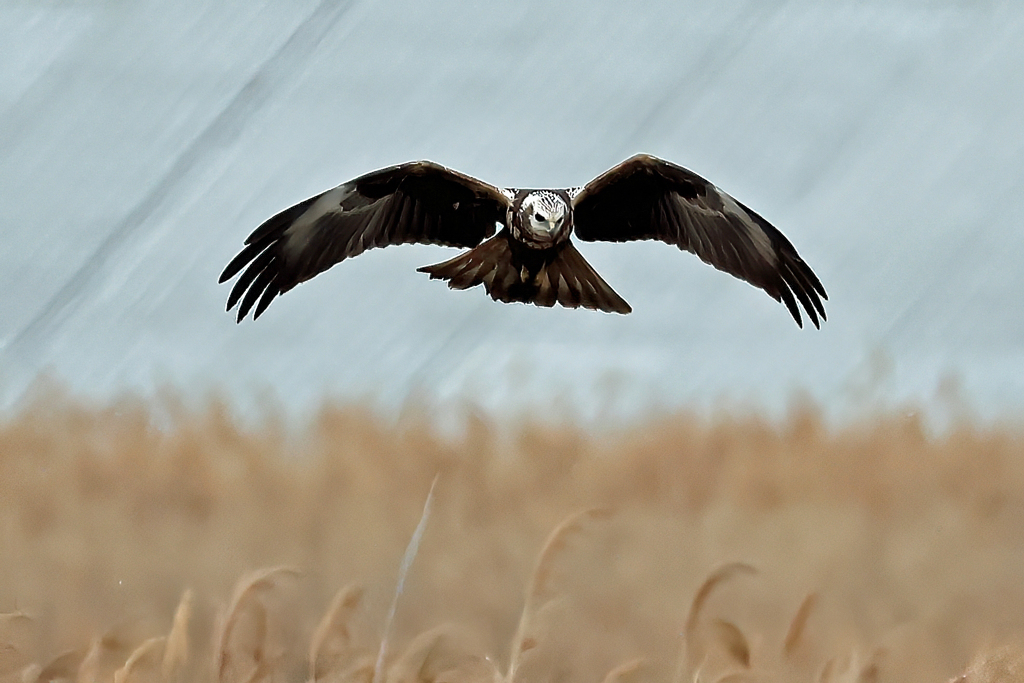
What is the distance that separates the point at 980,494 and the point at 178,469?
7.02 feet

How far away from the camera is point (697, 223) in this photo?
2.80 meters

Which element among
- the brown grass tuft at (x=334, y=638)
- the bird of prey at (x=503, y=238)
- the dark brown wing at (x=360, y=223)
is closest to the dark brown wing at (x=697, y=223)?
the bird of prey at (x=503, y=238)

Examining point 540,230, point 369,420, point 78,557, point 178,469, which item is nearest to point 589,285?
point 540,230

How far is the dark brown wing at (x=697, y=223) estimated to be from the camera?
2676 millimetres

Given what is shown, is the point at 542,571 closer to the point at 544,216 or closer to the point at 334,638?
the point at 334,638

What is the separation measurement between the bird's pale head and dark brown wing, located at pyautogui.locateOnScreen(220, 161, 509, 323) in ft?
0.57

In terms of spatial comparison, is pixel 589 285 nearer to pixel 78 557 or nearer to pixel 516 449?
pixel 516 449

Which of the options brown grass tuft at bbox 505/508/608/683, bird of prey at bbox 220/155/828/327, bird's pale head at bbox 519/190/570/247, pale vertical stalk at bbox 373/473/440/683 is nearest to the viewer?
pale vertical stalk at bbox 373/473/440/683

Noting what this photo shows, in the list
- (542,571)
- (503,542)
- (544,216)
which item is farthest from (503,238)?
(542,571)

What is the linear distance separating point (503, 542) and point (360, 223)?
3.06 ft

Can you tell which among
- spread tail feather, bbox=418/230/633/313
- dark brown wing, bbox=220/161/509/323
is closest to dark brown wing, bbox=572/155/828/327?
spread tail feather, bbox=418/230/633/313

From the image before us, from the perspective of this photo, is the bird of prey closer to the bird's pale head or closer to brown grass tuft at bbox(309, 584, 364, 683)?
the bird's pale head

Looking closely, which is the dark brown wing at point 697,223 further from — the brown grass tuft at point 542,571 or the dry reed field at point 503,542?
the brown grass tuft at point 542,571

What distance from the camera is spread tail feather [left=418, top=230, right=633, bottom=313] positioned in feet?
8.82
